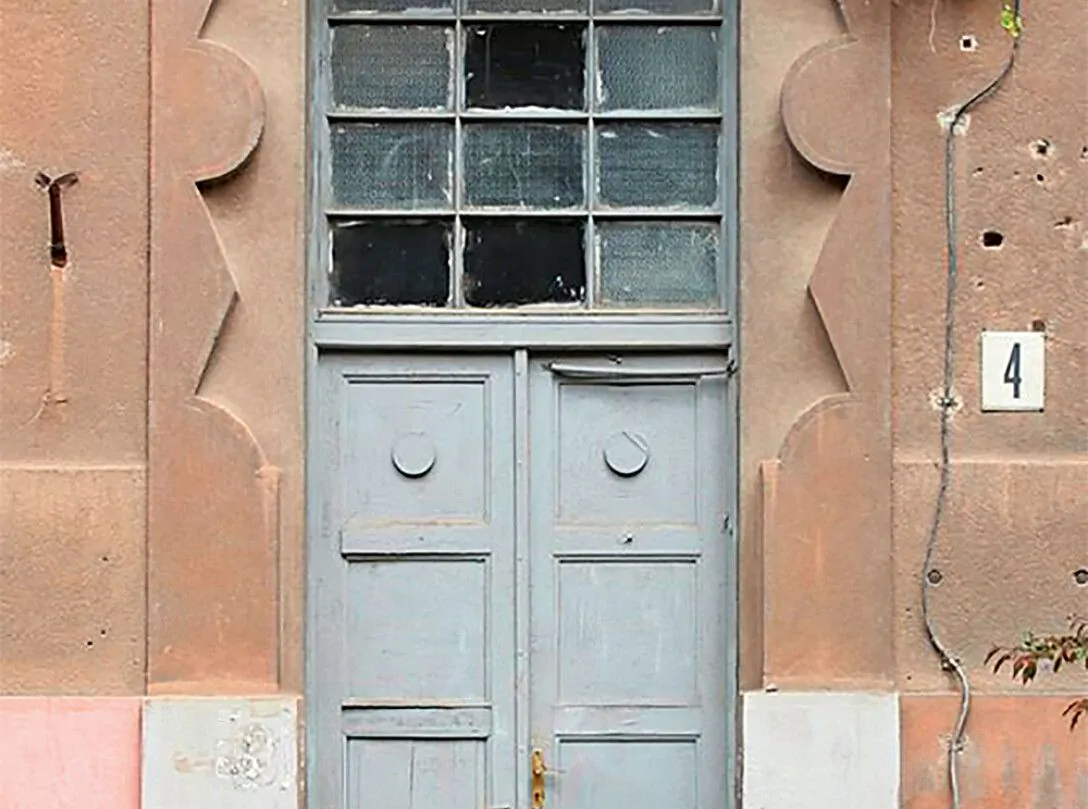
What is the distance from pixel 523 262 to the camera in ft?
24.2

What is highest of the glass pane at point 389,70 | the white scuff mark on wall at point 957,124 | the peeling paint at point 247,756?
the glass pane at point 389,70

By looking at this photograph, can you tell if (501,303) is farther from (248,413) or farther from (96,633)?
(96,633)

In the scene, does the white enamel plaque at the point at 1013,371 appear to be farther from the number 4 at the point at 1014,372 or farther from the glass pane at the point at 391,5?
the glass pane at the point at 391,5

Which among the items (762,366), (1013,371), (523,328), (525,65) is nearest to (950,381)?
(1013,371)

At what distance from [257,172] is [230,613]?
140cm

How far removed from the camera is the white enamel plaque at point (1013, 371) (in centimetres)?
712

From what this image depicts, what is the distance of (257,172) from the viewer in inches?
282

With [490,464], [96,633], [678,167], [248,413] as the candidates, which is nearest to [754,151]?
[678,167]

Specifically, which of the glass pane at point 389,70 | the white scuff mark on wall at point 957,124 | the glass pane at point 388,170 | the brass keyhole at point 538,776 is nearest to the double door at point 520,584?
the brass keyhole at point 538,776

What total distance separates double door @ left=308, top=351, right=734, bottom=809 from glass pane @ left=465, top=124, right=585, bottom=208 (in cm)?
53

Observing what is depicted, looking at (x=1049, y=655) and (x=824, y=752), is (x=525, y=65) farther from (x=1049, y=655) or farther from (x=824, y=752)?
(x=1049, y=655)

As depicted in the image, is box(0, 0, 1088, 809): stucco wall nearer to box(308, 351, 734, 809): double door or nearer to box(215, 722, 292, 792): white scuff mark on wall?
box(215, 722, 292, 792): white scuff mark on wall

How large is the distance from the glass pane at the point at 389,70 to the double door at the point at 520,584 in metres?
0.85

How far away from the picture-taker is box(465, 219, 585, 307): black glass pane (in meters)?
7.36
